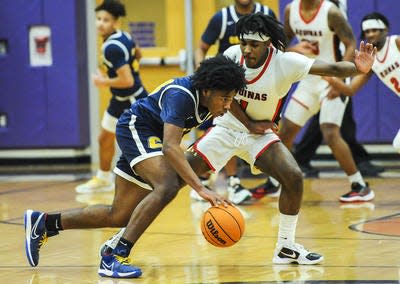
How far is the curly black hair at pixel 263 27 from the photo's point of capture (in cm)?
633

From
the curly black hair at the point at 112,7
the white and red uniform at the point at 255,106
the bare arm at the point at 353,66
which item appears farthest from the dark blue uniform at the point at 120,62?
the bare arm at the point at 353,66

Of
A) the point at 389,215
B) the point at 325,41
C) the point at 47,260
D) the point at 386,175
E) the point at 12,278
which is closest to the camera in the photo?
the point at 12,278

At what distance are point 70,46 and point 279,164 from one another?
7.23m

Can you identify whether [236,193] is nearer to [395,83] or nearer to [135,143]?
[395,83]

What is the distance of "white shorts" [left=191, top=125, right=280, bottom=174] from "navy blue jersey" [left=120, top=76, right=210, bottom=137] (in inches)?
17.0

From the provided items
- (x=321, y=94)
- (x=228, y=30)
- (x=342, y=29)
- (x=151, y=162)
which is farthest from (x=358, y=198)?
(x=151, y=162)

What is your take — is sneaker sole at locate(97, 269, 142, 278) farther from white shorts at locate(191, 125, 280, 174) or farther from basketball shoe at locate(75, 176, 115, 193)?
basketball shoe at locate(75, 176, 115, 193)

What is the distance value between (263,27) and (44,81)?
7170mm

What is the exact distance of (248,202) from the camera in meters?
9.27

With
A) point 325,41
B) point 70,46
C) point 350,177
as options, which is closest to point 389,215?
point 350,177

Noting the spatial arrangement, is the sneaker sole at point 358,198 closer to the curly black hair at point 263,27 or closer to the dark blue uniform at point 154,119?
the curly black hair at point 263,27

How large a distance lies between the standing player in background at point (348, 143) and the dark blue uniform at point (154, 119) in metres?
5.21

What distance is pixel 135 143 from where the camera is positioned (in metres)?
6.15

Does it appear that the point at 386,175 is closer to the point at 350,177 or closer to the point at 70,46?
the point at 350,177
